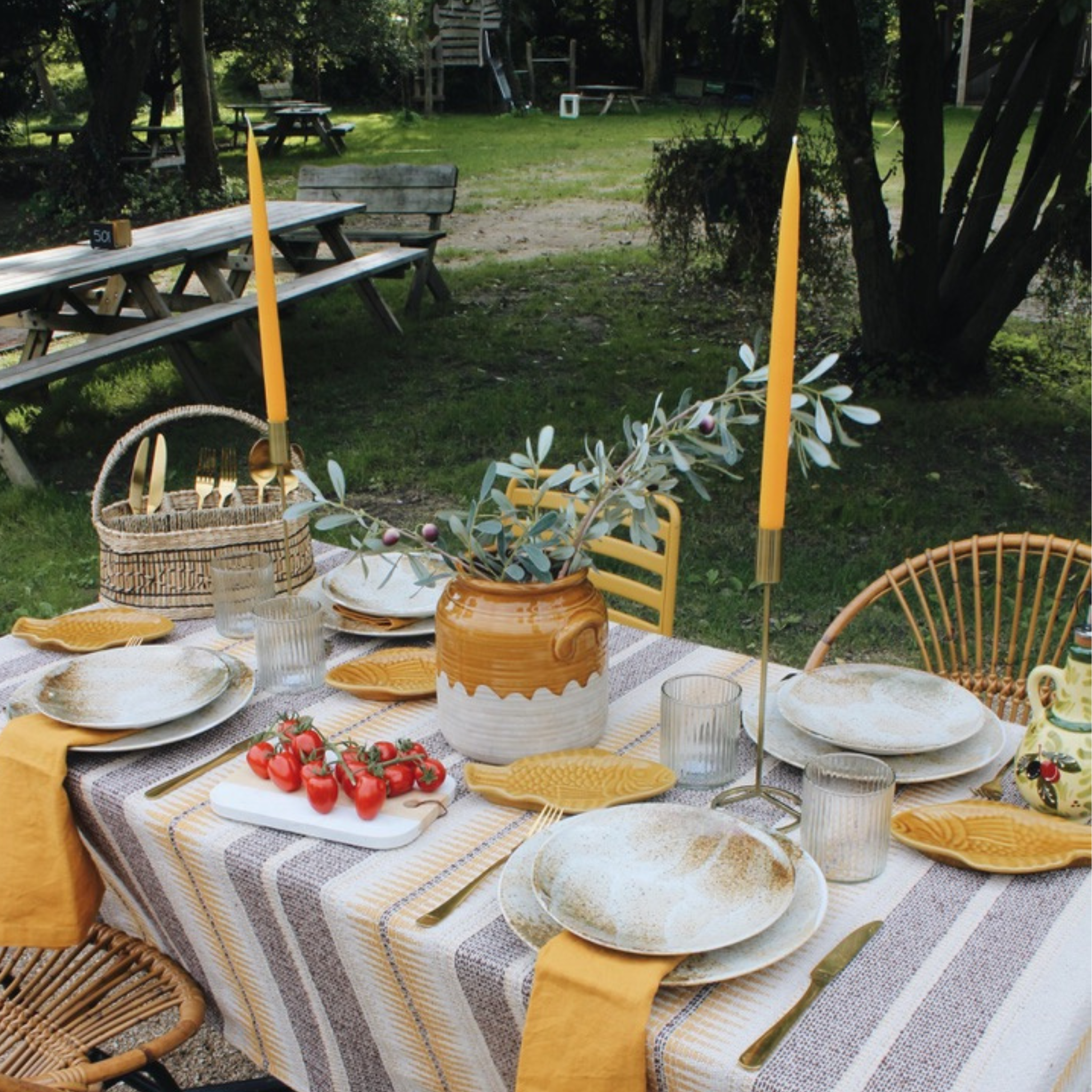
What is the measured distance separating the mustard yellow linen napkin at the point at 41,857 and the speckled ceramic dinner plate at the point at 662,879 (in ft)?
2.24

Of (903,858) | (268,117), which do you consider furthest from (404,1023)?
(268,117)

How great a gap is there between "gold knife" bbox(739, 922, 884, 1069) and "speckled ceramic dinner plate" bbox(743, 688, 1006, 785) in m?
0.34

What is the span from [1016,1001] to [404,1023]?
643 millimetres

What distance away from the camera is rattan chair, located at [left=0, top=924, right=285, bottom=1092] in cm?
167

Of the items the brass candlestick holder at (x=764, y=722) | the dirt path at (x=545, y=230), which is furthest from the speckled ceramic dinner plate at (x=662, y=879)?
the dirt path at (x=545, y=230)

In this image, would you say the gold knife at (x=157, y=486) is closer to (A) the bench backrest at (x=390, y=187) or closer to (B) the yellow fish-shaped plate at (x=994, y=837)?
(B) the yellow fish-shaped plate at (x=994, y=837)

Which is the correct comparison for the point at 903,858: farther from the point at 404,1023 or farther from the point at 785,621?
the point at 785,621

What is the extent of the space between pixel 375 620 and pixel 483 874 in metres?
0.77

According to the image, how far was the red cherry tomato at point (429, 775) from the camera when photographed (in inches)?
61.5

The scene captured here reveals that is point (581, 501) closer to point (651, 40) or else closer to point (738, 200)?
point (738, 200)

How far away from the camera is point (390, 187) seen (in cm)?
823

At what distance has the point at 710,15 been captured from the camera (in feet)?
16.4

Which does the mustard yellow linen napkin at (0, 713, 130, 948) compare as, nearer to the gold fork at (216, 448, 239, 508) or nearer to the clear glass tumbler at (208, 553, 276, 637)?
the clear glass tumbler at (208, 553, 276, 637)

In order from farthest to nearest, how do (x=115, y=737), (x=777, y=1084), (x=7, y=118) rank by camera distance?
1. (x=7, y=118)
2. (x=115, y=737)
3. (x=777, y=1084)
